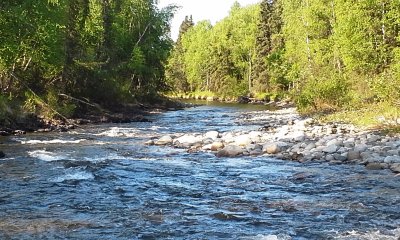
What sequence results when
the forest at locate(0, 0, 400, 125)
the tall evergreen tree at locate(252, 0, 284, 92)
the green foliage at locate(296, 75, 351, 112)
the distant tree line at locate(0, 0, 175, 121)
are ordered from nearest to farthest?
1. the distant tree line at locate(0, 0, 175, 121)
2. the forest at locate(0, 0, 400, 125)
3. the green foliage at locate(296, 75, 351, 112)
4. the tall evergreen tree at locate(252, 0, 284, 92)

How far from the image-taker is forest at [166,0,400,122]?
3000cm

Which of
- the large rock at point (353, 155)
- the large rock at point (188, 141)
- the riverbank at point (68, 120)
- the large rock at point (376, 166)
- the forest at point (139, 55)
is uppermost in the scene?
the forest at point (139, 55)

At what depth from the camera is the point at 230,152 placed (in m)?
17.1

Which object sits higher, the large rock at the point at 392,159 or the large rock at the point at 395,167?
the large rock at the point at 392,159

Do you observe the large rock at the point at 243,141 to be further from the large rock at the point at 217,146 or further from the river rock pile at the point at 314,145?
the large rock at the point at 217,146

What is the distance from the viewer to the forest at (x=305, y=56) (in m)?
30.0

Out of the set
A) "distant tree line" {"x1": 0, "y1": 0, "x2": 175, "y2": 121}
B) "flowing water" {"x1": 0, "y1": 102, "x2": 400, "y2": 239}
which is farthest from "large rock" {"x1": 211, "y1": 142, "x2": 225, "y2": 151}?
"distant tree line" {"x1": 0, "y1": 0, "x2": 175, "y2": 121}

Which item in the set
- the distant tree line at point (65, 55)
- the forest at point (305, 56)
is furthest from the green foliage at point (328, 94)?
the distant tree line at point (65, 55)

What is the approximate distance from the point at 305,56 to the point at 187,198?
3829cm

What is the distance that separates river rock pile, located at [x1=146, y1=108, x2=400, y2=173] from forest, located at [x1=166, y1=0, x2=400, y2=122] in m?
3.57

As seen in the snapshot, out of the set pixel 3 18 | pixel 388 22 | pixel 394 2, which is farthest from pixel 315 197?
pixel 388 22

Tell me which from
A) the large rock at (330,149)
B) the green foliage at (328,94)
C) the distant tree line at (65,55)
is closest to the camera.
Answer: the large rock at (330,149)

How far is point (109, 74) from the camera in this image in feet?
128

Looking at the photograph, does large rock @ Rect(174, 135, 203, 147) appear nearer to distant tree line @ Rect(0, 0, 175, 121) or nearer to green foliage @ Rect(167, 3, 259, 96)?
distant tree line @ Rect(0, 0, 175, 121)
